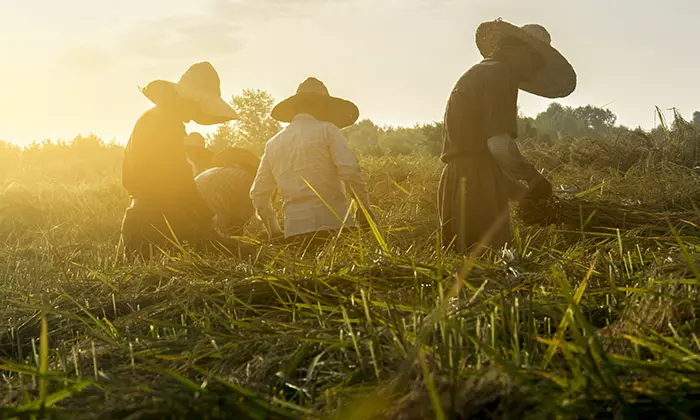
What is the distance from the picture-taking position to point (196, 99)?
15.4ft

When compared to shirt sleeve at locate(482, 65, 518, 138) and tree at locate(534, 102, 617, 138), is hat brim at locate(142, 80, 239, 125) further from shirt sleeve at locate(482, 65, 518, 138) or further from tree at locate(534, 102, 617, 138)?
tree at locate(534, 102, 617, 138)

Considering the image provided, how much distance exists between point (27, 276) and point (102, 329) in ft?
Result: 4.43

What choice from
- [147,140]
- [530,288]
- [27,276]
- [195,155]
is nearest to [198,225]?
[147,140]

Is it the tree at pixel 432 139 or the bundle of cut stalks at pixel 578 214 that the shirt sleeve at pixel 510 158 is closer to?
the bundle of cut stalks at pixel 578 214

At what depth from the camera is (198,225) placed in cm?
432

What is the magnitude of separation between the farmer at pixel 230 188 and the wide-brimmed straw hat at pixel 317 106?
80 cm

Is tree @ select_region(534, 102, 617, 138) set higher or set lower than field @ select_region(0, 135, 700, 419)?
higher

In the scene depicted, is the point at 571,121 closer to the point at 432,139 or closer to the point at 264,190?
the point at 432,139

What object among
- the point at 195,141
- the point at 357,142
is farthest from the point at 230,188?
the point at 357,142

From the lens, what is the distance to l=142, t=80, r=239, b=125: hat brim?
421cm

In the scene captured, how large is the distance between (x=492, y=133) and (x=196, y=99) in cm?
208

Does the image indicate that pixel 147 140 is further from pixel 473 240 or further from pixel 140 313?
pixel 140 313

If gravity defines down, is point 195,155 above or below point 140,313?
above

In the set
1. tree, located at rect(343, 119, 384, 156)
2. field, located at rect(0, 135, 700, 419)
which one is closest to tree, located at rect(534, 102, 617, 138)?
tree, located at rect(343, 119, 384, 156)
